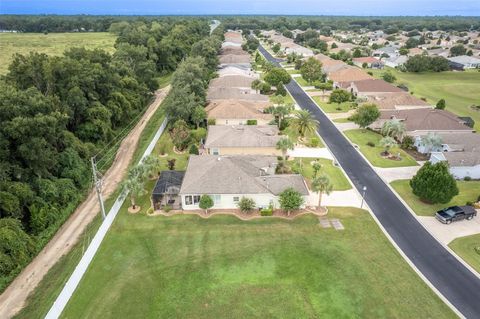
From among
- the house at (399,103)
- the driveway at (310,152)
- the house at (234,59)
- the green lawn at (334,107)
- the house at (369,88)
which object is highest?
the house at (234,59)

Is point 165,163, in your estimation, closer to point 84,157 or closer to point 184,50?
point 84,157

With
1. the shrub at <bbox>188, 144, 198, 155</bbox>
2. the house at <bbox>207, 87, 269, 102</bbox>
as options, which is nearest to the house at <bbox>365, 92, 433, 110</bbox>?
the house at <bbox>207, 87, 269, 102</bbox>

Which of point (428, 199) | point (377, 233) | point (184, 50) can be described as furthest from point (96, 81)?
point (184, 50)

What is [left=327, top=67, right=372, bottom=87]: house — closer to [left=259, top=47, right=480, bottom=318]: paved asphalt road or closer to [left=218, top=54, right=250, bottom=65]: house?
[left=218, top=54, right=250, bottom=65]: house

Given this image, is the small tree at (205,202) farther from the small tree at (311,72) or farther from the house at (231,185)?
the small tree at (311,72)

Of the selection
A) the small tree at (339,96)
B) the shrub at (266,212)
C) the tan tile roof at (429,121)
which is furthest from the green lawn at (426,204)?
Answer: the small tree at (339,96)

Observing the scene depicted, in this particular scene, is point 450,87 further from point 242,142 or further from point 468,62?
point 242,142

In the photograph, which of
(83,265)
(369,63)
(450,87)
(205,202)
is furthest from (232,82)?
(369,63)
